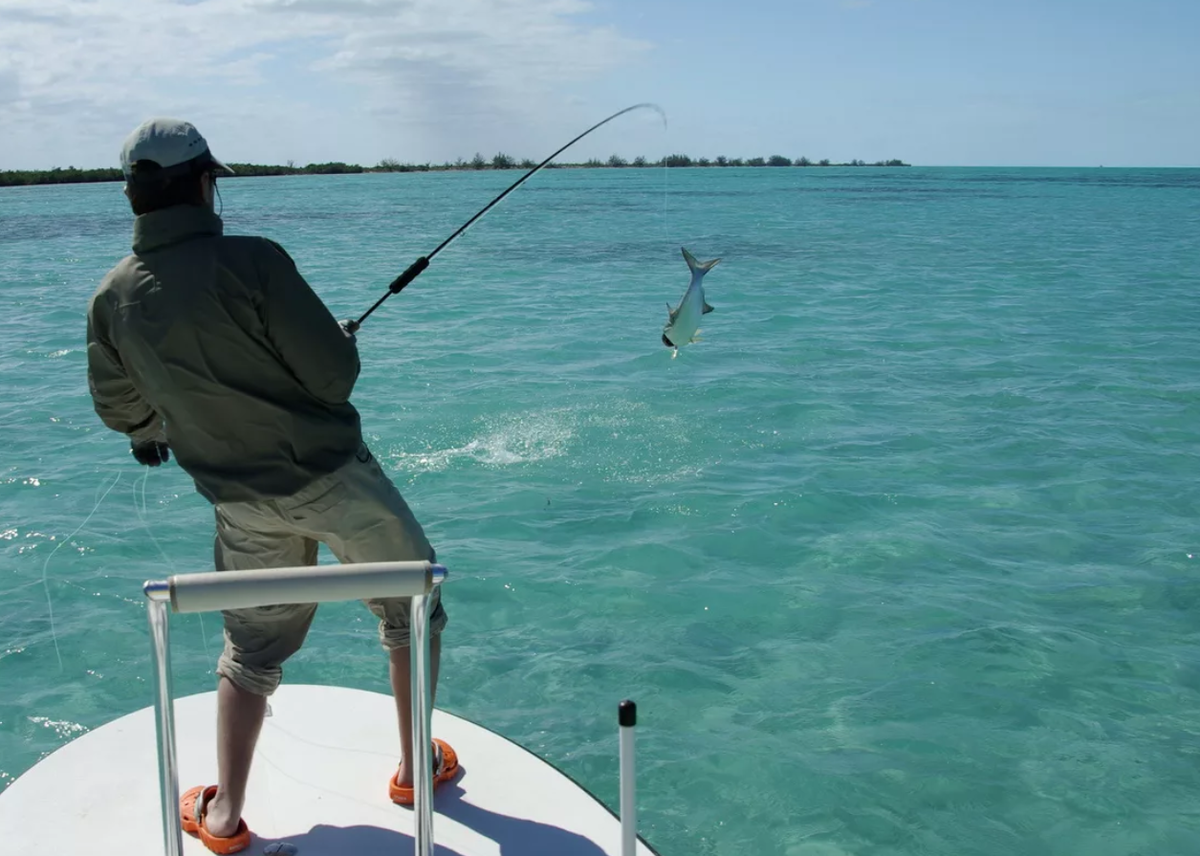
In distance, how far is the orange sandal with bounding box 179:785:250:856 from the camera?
9.68 ft

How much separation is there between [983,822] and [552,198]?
2112 inches

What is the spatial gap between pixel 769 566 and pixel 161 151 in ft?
15.0

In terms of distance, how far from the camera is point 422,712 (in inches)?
92.5

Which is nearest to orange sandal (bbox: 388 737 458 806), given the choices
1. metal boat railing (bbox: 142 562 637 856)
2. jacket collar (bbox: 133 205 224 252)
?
metal boat railing (bbox: 142 562 637 856)

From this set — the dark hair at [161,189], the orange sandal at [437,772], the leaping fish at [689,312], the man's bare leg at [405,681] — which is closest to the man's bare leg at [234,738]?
the man's bare leg at [405,681]

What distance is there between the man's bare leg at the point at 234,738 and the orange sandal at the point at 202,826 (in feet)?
0.19

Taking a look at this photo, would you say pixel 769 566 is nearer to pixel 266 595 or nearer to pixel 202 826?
pixel 202 826

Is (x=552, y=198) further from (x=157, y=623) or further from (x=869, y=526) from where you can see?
(x=157, y=623)

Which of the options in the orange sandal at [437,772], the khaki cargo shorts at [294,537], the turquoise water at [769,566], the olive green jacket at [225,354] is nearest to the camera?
the olive green jacket at [225,354]

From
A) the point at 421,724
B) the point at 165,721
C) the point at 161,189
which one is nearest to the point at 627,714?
the point at 421,724

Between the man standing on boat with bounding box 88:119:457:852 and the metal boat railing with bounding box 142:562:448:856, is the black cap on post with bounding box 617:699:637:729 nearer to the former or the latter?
the metal boat railing with bounding box 142:562:448:856

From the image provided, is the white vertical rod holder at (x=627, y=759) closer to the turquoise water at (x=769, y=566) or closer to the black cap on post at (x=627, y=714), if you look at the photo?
the black cap on post at (x=627, y=714)

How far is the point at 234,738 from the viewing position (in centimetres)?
287

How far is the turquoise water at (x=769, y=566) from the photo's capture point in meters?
4.40
